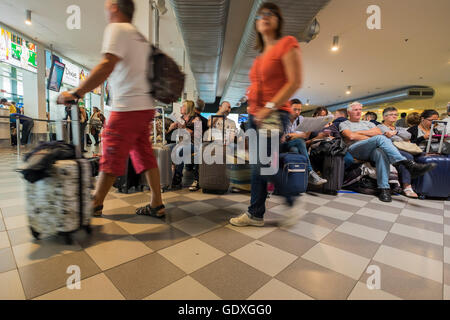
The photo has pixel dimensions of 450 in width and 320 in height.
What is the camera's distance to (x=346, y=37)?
19.2 ft

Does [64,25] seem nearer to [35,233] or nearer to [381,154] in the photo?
[35,233]

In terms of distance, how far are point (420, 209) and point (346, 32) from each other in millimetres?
5116

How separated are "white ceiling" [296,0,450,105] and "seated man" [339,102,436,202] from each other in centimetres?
295

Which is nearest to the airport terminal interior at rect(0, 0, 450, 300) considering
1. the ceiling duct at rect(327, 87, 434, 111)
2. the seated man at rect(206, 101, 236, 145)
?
the seated man at rect(206, 101, 236, 145)

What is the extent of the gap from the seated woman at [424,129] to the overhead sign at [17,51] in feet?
33.5

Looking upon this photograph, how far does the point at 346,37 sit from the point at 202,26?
3976 mm

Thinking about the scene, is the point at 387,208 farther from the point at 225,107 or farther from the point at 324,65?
the point at 324,65

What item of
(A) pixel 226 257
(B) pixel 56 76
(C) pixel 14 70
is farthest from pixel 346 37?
(C) pixel 14 70

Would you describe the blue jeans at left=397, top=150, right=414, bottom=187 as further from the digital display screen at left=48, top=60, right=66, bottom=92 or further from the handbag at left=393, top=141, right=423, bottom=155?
the digital display screen at left=48, top=60, right=66, bottom=92

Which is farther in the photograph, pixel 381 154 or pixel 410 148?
pixel 410 148

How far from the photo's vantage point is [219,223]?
167 centimetres

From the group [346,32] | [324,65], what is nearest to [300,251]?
[346,32]

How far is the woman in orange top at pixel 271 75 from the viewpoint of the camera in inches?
49.2

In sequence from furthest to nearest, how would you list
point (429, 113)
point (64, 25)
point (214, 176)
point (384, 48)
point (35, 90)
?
point (35, 90) → point (384, 48) → point (64, 25) → point (429, 113) → point (214, 176)
